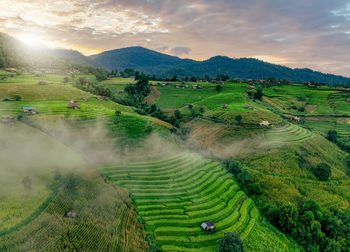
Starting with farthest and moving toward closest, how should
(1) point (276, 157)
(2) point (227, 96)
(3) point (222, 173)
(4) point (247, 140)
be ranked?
1. (2) point (227, 96)
2. (4) point (247, 140)
3. (1) point (276, 157)
4. (3) point (222, 173)

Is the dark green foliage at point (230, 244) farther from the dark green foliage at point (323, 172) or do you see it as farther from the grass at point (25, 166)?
the dark green foliage at point (323, 172)

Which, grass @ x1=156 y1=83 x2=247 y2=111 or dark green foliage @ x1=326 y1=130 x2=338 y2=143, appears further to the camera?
grass @ x1=156 y1=83 x2=247 y2=111

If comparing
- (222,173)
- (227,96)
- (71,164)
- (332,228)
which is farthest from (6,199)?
(227,96)

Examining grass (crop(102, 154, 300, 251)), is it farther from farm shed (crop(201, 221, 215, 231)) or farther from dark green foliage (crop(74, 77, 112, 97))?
dark green foliage (crop(74, 77, 112, 97))

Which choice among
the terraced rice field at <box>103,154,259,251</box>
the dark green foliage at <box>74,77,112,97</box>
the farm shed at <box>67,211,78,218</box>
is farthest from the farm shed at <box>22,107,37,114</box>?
the dark green foliage at <box>74,77,112,97</box>

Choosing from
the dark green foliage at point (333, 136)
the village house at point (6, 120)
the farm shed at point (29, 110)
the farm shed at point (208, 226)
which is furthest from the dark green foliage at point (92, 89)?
the dark green foliage at point (333, 136)

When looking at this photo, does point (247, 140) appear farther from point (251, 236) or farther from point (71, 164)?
point (71, 164)
